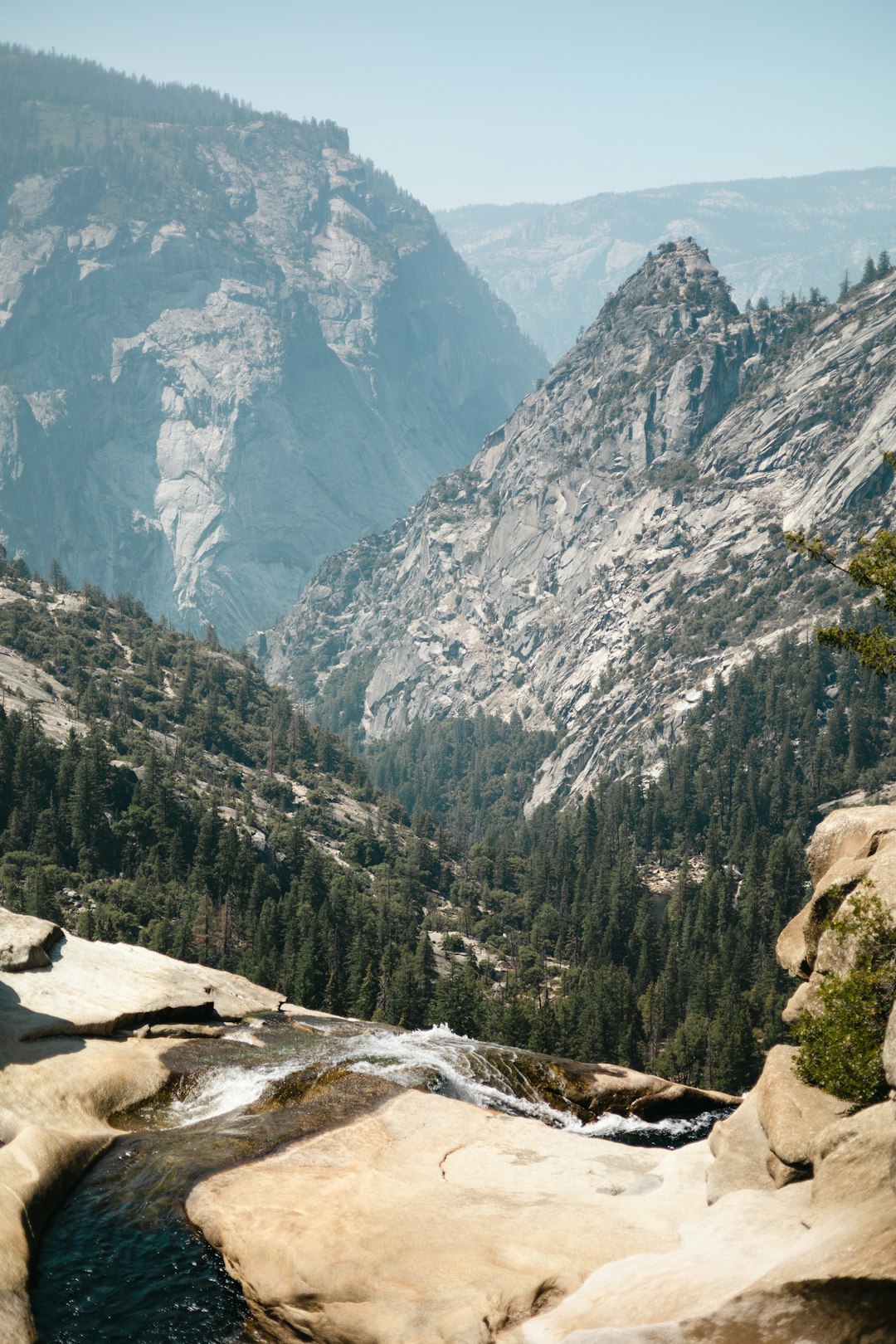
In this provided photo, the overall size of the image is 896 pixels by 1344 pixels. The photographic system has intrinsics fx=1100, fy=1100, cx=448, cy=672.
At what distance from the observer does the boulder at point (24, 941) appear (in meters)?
63.6

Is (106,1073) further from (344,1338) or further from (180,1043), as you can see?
(344,1338)

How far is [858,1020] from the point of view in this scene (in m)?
41.2

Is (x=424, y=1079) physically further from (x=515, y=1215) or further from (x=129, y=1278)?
(x=129, y=1278)

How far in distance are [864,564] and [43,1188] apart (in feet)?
135

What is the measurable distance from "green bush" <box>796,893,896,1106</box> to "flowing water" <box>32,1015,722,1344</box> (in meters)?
21.5

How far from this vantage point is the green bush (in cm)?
4025

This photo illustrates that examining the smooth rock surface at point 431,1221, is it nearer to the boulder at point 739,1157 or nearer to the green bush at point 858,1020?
the boulder at point 739,1157

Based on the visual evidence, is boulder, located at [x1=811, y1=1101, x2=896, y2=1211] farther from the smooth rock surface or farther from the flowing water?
the flowing water

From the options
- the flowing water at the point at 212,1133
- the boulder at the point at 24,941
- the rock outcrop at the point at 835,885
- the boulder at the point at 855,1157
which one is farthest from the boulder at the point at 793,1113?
the boulder at the point at 24,941

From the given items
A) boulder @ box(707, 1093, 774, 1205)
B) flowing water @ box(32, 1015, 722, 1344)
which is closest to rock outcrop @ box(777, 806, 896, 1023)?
boulder @ box(707, 1093, 774, 1205)

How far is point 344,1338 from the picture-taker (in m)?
35.2

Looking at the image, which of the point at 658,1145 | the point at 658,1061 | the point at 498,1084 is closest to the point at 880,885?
the point at 658,1145

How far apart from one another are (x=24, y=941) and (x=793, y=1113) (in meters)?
45.2

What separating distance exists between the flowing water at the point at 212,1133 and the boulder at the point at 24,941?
10.4m
